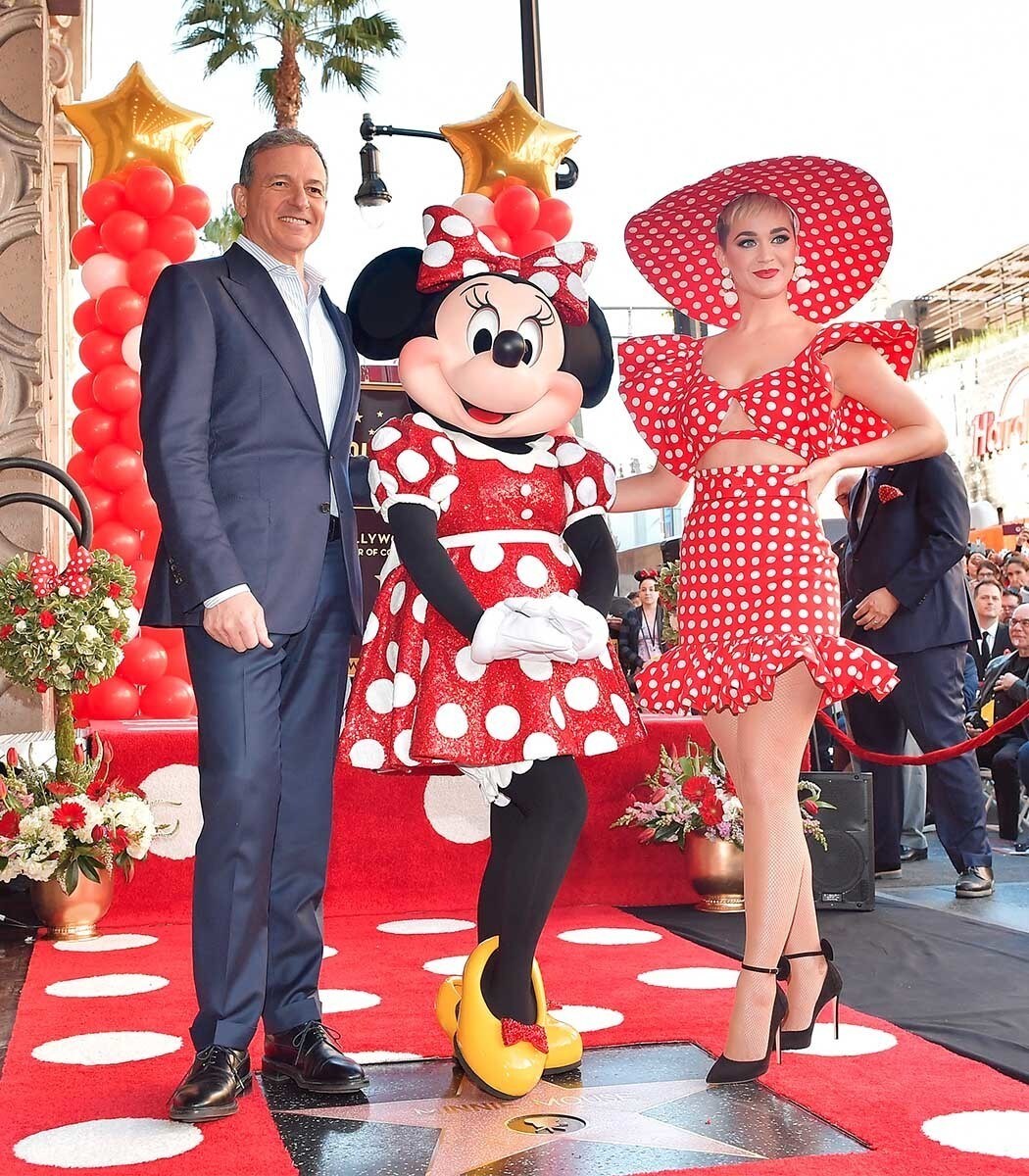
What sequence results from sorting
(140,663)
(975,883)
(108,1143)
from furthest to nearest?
(140,663), (975,883), (108,1143)

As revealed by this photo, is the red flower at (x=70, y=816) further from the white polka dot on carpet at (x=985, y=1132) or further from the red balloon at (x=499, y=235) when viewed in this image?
the red balloon at (x=499, y=235)

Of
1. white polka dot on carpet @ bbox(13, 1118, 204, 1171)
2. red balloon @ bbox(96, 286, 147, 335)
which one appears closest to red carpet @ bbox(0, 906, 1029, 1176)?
white polka dot on carpet @ bbox(13, 1118, 204, 1171)

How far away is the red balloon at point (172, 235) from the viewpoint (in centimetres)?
781

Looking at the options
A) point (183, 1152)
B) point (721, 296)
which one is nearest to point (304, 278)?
point (721, 296)

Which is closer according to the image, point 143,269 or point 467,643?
point 467,643

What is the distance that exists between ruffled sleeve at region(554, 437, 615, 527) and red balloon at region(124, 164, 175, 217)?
19.5 feet

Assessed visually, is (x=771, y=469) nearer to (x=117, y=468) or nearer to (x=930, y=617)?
(x=930, y=617)

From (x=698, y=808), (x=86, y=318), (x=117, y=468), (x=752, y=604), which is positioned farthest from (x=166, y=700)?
(x=752, y=604)

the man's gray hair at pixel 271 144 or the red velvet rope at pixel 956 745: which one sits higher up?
the man's gray hair at pixel 271 144

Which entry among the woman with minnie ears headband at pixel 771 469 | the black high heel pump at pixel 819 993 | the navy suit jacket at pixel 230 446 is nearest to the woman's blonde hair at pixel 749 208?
the woman with minnie ears headband at pixel 771 469

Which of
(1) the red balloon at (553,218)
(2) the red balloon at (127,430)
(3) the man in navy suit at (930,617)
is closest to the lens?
(3) the man in navy suit at (930,617)

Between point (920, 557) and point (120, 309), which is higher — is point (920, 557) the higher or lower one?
the lower one

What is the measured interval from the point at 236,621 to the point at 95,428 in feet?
18.8

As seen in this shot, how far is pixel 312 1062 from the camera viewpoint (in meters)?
2.34
